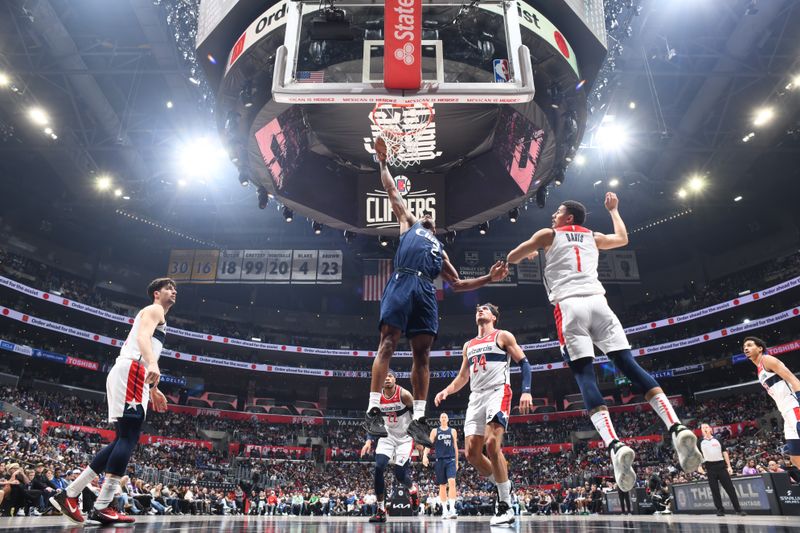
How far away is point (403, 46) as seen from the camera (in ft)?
20.3

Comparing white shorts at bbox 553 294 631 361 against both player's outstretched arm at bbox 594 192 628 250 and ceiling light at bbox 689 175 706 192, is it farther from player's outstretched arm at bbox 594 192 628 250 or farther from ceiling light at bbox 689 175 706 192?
ceiling light at bbox 689 175 706 192

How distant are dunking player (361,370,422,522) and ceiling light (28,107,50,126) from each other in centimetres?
2061

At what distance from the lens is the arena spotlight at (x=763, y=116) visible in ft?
67.6

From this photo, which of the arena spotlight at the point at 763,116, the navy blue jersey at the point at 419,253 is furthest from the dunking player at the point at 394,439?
→ the arena spotlight at the point at 763,116

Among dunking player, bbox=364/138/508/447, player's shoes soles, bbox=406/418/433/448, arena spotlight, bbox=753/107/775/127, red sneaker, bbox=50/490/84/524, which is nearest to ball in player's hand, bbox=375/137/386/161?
dunking player, bbox=364/138/508/447

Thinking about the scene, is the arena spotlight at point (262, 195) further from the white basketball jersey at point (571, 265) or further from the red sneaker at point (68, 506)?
the white basketball jersey at point (571, 265)

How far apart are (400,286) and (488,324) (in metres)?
2.26

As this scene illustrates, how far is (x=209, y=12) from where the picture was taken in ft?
31.8

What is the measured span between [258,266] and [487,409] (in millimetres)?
25654

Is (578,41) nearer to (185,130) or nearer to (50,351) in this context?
(185,130)

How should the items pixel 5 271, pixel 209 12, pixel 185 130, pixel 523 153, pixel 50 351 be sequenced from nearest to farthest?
pixel 209 12
pixel 523 153
pixel 185 130
pixel 5 271
pixel 50 351

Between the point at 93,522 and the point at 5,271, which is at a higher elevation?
the point at 5,271

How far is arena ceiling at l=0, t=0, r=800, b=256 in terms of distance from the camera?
17.0 m

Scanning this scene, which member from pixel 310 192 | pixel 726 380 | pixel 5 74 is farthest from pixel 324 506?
pixel 726 380
